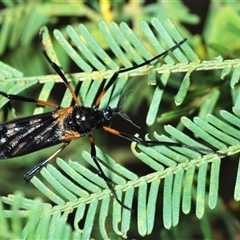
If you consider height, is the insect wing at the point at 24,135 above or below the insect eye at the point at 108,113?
below

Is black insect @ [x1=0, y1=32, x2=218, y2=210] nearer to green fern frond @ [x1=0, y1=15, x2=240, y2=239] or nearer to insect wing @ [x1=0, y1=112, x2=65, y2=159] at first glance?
insect wing @ [x1=0, y1=112, x2=65, y2=159]

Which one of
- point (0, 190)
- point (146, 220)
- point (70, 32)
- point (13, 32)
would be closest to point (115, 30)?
point (70, 32)

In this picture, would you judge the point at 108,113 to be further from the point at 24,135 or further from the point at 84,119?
the point at 24,135

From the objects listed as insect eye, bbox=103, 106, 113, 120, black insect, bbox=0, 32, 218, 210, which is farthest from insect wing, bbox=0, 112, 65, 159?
insect eye, bbox=103, 106, 113, 120

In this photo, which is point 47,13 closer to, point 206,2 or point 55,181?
point 55,181

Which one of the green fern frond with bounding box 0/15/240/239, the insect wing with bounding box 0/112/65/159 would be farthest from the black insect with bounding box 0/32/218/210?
the green fern frond with bounding box 0/15/240/239

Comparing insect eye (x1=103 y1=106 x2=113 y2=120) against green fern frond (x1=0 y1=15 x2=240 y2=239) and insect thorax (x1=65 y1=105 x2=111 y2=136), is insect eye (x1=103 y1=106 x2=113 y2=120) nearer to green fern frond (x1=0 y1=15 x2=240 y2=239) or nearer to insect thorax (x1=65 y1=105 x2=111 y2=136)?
insect thorax (x1=65 y1=105 x2=111 y2=136)

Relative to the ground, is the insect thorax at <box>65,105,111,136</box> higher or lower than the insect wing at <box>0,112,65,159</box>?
higher

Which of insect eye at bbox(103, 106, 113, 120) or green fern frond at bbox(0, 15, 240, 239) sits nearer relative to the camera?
green fern frond at bbox(0, 15, 240, 239)

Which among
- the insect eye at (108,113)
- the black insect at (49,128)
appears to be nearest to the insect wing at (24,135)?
the black insect at (49,128)

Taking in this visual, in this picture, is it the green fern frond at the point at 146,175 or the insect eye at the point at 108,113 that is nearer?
the green fern frond at the point at 146,175

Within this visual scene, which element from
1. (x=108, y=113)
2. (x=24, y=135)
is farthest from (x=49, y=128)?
(x=108, y=113)

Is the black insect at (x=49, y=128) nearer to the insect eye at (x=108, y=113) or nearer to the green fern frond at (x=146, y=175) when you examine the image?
the insect eye at (x=108, y=113)
